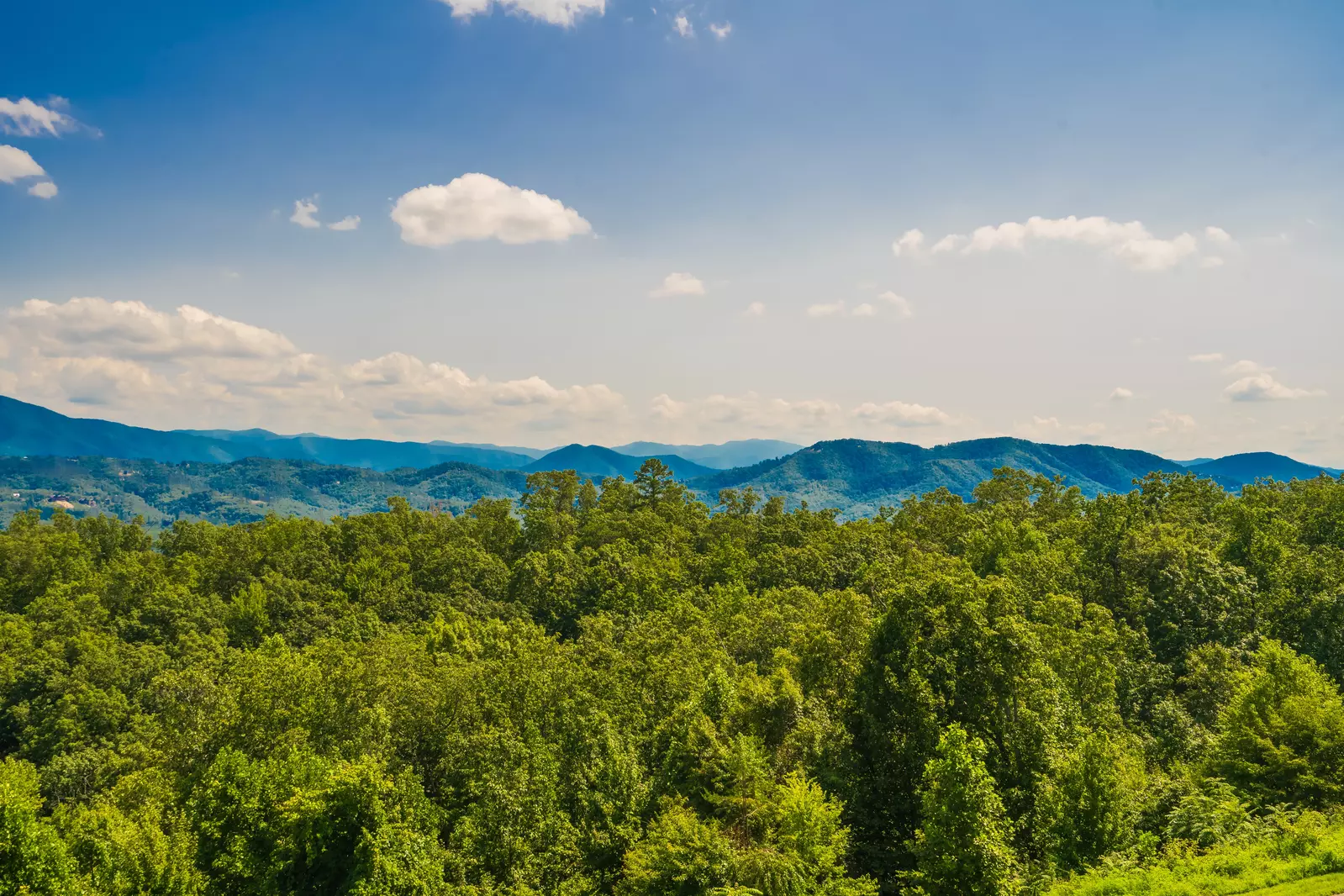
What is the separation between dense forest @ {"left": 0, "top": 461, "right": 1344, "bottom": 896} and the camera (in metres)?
28.8

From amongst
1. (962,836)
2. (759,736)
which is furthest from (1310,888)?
(759,736)

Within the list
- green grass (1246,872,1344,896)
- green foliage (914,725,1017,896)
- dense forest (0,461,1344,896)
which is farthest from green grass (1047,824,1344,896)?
green foliage (914,725,1017,896)

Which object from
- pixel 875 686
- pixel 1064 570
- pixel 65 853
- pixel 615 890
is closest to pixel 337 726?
pixel 65 853

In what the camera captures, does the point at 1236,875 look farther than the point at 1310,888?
Yes

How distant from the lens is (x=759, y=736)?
39.6 meters

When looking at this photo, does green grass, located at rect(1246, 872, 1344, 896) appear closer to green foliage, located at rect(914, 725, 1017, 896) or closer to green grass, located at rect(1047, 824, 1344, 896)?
green grass, located at rect(1047, 824, 1344, 896)

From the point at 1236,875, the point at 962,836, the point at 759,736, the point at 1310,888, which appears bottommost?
the point at 759,736

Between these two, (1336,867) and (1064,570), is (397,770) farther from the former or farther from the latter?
(1064,570)

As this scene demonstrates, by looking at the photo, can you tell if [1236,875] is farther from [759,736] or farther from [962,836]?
[759,736]

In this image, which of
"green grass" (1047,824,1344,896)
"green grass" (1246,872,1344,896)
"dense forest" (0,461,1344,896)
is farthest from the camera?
"dense forest" (0,461,1344,896)

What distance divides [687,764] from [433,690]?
19.5 meters

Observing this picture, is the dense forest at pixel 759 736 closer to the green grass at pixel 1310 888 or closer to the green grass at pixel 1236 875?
the green grass at pixel 1236 875

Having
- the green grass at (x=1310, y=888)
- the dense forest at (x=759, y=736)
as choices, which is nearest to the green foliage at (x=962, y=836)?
the dense forest at (x=759, y=736)

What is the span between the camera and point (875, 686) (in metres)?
35.6
